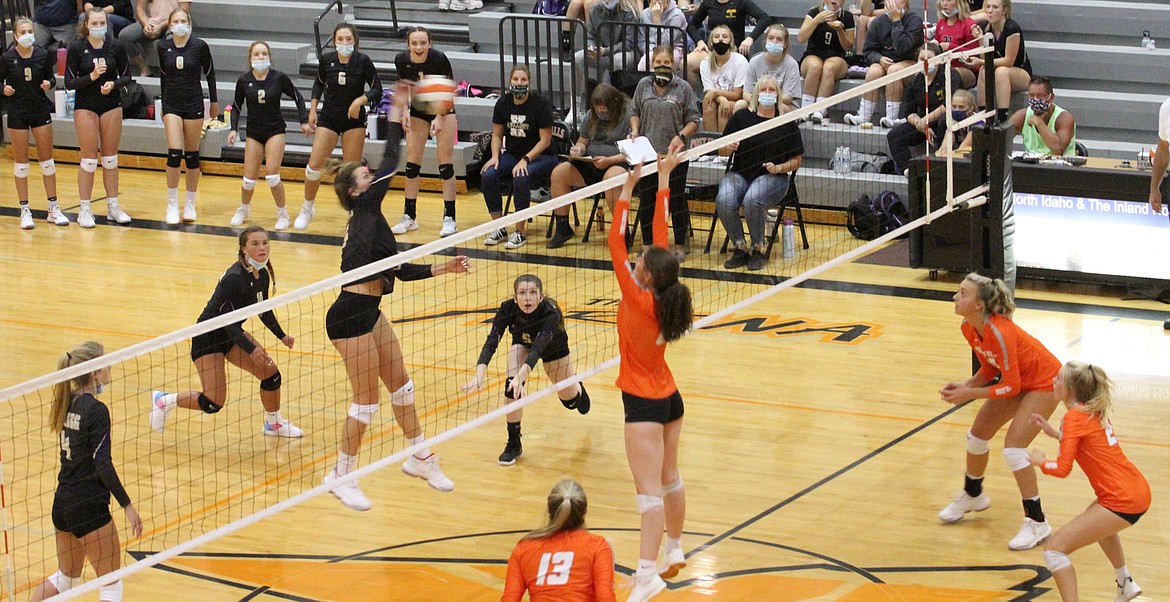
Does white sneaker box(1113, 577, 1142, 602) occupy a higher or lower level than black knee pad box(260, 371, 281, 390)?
lower

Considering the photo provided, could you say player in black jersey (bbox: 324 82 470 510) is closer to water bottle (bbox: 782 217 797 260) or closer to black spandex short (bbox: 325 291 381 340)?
black spandex short (bbox: 325 291 381 340)

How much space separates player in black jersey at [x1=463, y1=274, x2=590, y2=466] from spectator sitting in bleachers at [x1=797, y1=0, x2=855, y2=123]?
24.1 feet

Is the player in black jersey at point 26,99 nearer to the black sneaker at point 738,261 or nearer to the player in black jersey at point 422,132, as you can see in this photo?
the player in black jersey at point 422,132

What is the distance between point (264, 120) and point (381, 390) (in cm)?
544

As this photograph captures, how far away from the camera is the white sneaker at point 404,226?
1455cm

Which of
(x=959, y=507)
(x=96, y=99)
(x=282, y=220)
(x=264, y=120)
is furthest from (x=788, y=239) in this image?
(x=96, y=99)

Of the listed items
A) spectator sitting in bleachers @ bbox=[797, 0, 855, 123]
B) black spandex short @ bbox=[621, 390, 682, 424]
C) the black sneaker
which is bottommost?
the black sneaker

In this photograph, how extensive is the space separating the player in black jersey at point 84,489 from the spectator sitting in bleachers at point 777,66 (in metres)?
9.33

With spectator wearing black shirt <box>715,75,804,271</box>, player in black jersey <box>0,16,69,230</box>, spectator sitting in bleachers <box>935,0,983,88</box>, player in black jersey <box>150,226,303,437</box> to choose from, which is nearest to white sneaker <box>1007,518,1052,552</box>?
player in black jersey <box>150,226,303,437</box>

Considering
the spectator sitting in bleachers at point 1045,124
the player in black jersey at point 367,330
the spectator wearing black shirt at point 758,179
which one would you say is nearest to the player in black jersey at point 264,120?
the spectator wearing black shirt at point 758,179

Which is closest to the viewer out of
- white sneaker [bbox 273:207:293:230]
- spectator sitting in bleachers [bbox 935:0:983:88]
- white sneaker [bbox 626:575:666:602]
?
white sneaker [bbox 626:575:666:602]

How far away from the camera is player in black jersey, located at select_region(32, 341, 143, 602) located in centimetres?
636

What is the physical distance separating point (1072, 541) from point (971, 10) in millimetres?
9969

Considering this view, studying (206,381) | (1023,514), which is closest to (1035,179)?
(1023,514)
